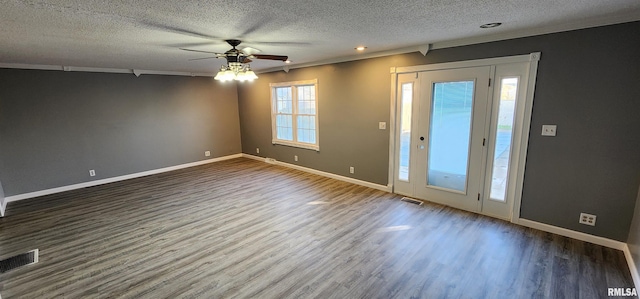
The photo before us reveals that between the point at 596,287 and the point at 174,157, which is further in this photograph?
the point at 174,157

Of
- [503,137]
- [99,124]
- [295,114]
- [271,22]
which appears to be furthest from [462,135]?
[99,124]

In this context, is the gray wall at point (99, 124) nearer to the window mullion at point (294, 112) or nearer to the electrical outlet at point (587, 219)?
the window mullion at point (294, 112)

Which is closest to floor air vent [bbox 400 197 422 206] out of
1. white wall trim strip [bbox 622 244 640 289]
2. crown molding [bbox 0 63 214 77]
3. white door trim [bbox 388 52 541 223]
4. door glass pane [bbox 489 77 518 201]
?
Answer: door glass pane [bbox 489 77 518 201]

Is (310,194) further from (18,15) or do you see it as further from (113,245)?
(18,15)

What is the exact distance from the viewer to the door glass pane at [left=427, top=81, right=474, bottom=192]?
370 centimetres

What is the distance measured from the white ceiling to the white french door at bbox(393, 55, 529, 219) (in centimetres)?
53

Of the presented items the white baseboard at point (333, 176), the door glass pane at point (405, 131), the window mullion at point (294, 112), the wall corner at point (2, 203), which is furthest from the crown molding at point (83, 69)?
the door glass pane at point (405, 131)

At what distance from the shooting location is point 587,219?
2943 mm

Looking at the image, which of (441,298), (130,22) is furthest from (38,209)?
(441,298)

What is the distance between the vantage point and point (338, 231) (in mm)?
3309

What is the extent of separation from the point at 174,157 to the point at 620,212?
7.51 m

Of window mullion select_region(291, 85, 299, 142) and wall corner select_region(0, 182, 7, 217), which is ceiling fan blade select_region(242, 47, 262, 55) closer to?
window mullion select_region(291, 85, 299, 142)

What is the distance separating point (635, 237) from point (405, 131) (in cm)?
263

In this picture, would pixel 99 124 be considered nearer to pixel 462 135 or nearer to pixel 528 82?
pixel 462 135
